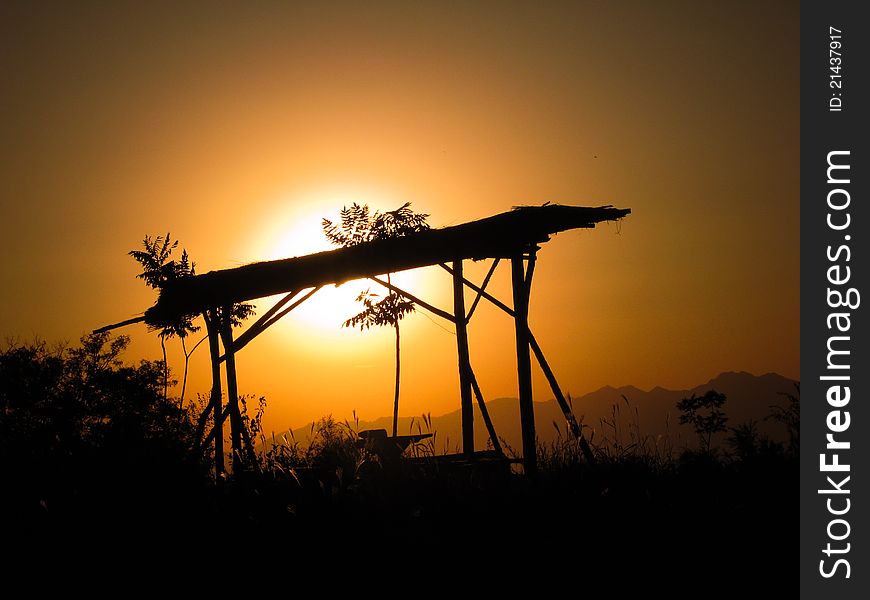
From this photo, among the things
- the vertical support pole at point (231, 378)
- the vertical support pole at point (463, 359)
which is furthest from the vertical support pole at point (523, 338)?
the vertical support pole at point (231, 378)

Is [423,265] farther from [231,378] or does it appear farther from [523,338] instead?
[231,378]

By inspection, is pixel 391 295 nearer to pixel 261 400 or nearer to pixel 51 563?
pixel 261 400

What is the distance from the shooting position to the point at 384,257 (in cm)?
1070

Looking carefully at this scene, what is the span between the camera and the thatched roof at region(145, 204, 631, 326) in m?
9.79

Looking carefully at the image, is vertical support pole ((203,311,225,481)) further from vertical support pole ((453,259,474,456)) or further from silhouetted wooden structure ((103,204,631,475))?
vertical support pole ((453,259,474,456))

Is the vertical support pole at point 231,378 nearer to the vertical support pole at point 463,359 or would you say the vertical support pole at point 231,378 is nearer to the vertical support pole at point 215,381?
the vertical support pole at point 215,381

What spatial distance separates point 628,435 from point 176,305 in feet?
27.2

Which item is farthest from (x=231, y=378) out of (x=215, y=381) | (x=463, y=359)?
(x=463, y=359)

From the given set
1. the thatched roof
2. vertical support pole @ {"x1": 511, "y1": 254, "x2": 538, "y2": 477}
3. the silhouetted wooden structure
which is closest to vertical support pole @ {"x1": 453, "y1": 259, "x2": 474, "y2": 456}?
the silhouetted wooden structure

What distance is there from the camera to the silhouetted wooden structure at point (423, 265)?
9.78 m

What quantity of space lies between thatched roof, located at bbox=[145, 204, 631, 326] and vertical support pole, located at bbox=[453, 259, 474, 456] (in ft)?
8.11

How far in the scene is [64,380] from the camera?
26703 mm

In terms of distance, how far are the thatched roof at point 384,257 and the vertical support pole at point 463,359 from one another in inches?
97.3

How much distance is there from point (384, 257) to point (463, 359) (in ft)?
11.6
